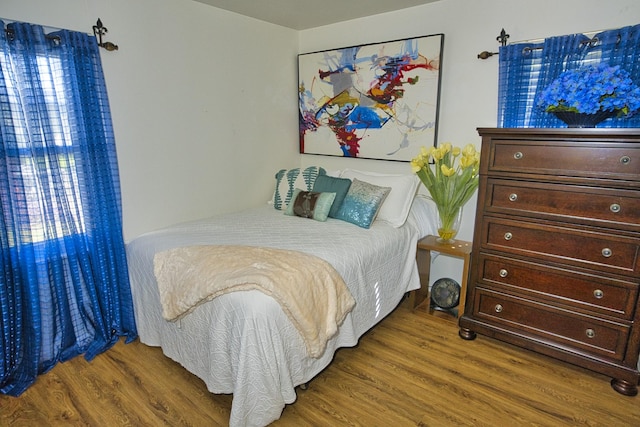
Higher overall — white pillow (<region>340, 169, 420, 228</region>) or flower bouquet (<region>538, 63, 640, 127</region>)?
flower bouquet (<region>538, 63, 640, 127</region>)

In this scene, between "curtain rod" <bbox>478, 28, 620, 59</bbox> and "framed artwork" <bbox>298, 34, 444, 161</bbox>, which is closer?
"curtain rod" <bbox>478, 28, 620, 59</bbox>

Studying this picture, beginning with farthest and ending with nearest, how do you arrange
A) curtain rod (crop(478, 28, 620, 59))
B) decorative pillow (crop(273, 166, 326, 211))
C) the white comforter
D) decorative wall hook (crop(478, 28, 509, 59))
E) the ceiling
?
decorative pillow (crop(273, 166, 326, 211))
the ceiling
decorative wall hook (crop(478, 28, 509, 59))
curtain rod (crop(478, 28, 620, 59))
the white comforter

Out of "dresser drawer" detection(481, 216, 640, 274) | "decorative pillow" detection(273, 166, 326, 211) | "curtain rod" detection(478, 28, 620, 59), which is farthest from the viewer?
"decorative pillow" detection(273, 166, 326, 211)

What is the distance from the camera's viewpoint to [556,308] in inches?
82.0

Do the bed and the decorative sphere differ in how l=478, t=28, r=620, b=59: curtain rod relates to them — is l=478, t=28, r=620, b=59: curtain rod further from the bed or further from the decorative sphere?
the decorative sphere

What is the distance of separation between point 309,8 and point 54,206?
86.8 inches

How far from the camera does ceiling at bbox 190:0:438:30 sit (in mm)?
2682

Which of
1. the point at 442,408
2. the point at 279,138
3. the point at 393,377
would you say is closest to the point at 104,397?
the point at 393,377

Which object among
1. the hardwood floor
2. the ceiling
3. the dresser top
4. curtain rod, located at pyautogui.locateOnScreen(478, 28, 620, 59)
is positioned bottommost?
the hardwood floor

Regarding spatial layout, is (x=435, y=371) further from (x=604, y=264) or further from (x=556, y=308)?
(x=604, y=264)

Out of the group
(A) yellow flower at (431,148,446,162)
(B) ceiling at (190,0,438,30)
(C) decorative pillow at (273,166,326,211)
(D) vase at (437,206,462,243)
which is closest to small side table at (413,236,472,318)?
(D) vase at (437,206,462,243)

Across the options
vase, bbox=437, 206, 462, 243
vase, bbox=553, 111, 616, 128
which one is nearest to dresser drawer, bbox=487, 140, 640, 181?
vase, bbox=553, 111, 616, 128

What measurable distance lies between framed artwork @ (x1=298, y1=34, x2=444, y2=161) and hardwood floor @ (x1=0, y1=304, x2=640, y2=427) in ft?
5.22

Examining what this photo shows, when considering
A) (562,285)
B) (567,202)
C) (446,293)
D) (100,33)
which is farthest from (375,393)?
(100,33)
